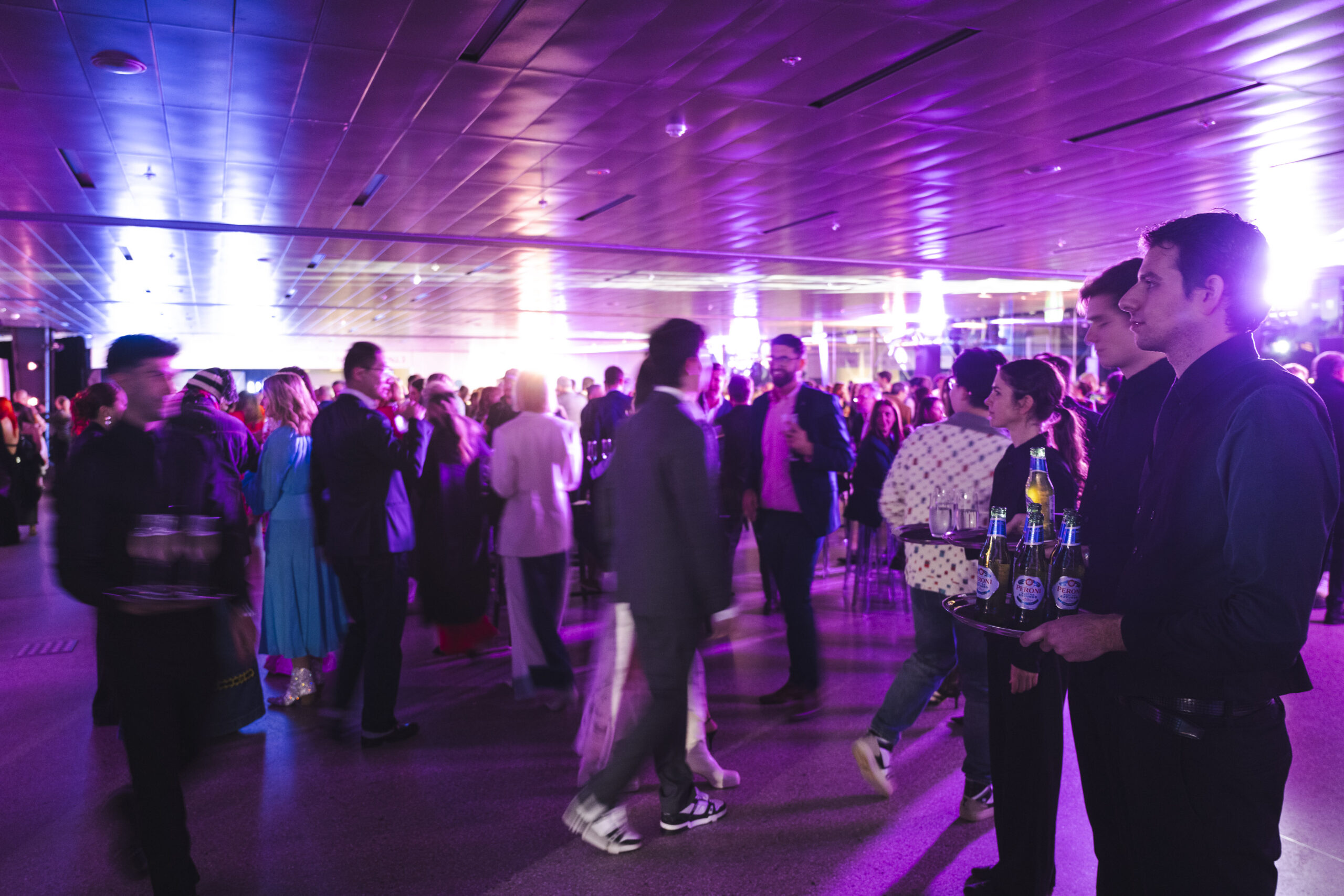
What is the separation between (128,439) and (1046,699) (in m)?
2.54

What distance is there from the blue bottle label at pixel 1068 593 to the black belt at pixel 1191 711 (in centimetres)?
22

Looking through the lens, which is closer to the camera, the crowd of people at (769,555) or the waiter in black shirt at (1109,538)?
the crowd of people at (769,555)

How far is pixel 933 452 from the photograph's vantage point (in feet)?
9.82

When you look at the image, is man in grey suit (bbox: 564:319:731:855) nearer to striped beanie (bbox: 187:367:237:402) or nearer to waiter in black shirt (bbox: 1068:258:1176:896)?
waiter in black shirt (bbox: 1068:258:1176:896)

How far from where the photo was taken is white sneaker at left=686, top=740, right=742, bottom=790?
317 centimetres

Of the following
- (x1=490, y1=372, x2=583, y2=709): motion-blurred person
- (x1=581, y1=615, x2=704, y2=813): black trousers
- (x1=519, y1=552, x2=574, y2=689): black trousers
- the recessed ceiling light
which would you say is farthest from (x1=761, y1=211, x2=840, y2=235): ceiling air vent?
(x1=581, y1=615, x2=704, y2=813): black trousers

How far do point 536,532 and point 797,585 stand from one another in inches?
49.7

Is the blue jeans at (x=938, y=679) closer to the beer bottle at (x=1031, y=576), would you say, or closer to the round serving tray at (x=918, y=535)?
the round serving tray at (x=918, y=535)

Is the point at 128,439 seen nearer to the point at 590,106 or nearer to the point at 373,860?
the point at 373,860

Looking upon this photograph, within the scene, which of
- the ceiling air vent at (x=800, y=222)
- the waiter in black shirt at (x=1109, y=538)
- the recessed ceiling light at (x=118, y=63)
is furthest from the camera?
the ceiling air vent at (x=800, y=222)

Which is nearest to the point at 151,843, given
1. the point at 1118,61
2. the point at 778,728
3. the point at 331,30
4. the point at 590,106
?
the point at 778,728

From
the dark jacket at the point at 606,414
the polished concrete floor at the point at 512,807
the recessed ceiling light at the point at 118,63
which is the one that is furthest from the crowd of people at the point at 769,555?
the recessed ceiling light at the point at 118,63

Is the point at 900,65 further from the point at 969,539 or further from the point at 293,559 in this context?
the point at 293,559

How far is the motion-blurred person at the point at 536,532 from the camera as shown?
12.9 feet
